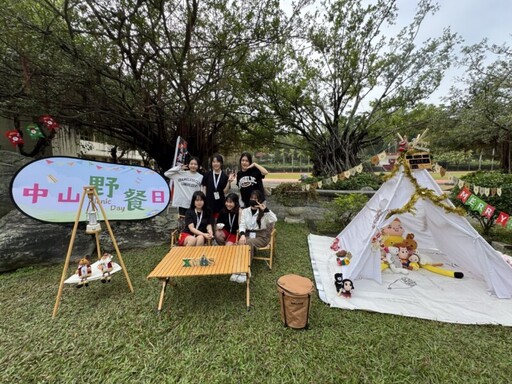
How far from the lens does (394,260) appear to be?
3.66m

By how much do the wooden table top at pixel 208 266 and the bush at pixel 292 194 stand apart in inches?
143

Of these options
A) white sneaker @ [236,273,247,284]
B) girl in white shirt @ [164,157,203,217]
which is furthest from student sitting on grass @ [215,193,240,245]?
girl in white shirt @ [164,157,203,217]

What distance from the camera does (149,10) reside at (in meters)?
4.27

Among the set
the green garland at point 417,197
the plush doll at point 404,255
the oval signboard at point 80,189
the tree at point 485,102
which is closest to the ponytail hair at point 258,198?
the oval signboard at point 80,189

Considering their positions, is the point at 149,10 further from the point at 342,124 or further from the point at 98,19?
the point at 342,124

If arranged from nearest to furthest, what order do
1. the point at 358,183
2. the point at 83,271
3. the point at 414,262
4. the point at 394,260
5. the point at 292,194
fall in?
1. the point at 83,271
2. the point at 414,262
3. the point at 394,260
4. the point at 292,194
5. the point at 358,183

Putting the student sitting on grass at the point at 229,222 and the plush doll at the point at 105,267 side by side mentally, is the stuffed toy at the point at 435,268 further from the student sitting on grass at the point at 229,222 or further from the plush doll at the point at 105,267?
the plush doll at the point at 105,267

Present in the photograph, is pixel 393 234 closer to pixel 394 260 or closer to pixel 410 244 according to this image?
pixel 410 244

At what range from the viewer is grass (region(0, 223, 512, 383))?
1817 millimetres

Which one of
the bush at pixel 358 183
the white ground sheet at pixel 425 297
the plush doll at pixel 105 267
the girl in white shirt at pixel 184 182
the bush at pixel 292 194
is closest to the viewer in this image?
the white ground sheet at pixel 425 297

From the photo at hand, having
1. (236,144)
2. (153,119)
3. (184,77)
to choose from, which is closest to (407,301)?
(184,77)

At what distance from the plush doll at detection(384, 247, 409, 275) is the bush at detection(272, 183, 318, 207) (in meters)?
3.03

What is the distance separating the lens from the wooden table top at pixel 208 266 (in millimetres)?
2567

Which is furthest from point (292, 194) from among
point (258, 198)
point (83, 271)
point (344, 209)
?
point (83, 271)
